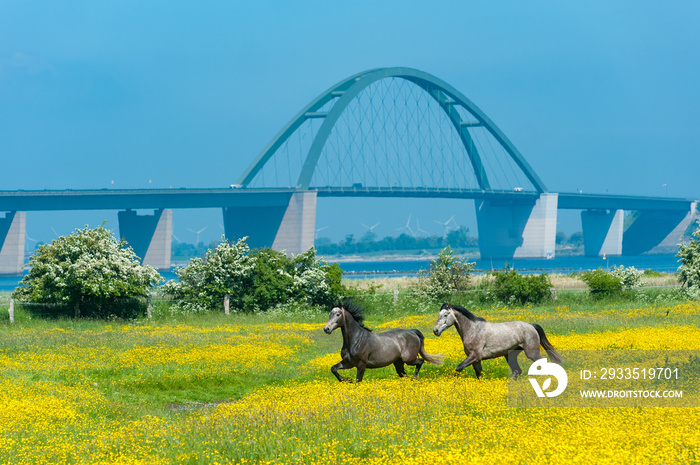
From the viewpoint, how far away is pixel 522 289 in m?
33.7

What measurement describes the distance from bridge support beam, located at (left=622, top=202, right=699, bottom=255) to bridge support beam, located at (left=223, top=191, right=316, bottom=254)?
328 ft

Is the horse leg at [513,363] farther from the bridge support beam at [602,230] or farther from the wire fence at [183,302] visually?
the bridge support beam at [602,230]

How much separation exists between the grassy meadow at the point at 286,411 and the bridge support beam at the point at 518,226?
122300 mm

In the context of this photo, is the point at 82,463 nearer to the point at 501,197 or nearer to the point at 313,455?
the point at 313,455

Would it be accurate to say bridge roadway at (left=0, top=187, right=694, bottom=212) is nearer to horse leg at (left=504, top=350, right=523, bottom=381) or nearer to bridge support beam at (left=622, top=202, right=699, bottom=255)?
bridge support beam at (left=622, top=202, right=699, bottom=255)

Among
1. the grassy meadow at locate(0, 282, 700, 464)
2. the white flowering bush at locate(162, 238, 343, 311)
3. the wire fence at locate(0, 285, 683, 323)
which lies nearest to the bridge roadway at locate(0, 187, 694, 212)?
the wire fence at locate(0, 285, 683, 323)

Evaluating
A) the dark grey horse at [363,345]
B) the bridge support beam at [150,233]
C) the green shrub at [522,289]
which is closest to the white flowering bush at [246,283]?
the green shrub at [522,289]

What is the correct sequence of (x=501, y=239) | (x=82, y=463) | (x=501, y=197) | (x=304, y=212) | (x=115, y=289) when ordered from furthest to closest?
(x=501, y=239) → (x=501, y=197) → (x=304, y=212) → (x=115, y=289) → (x=82, y=463)

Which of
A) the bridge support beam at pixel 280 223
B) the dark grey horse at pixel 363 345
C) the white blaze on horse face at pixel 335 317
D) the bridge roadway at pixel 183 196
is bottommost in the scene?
the dark grey horse at pixel 363 345

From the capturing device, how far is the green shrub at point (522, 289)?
33.8 metres

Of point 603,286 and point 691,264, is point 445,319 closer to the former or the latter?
point 603,286

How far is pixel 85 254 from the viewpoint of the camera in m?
30.7

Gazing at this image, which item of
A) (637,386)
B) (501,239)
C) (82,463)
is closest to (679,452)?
(637,386)

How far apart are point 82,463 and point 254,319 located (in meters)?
22.1
